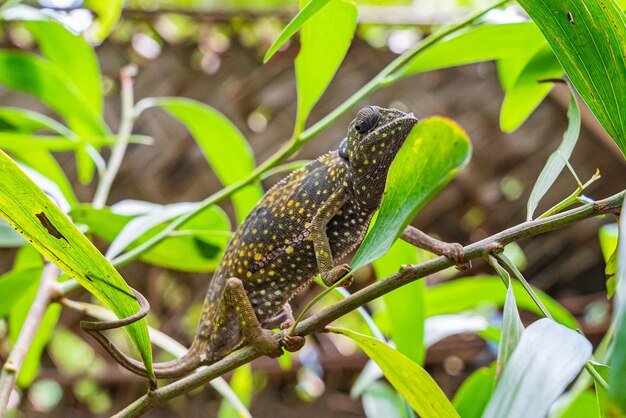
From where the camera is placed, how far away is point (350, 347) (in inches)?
69.0

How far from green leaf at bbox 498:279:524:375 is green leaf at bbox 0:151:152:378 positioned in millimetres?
336

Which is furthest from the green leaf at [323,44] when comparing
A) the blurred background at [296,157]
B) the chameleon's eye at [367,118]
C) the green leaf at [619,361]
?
the blurred background at [296,157]

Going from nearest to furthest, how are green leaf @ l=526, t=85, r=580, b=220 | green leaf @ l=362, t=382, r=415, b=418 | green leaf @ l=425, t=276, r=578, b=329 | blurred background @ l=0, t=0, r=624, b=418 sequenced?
green leaf @ l=526, t=85, r=580, b=220, green leaf @ l=362, t=382, r=415, b=418, green leaf @ l=425, t=276, r=578, b=329, blurred background @ l=0, t=0, r=624, b=418

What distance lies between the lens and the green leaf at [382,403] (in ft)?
3.16

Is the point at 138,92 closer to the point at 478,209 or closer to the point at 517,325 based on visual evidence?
the point at 478,209

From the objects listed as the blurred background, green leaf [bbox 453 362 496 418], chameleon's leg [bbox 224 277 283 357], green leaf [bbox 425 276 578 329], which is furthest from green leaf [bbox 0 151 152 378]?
the blurred background

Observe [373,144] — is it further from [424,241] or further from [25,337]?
[25,337]

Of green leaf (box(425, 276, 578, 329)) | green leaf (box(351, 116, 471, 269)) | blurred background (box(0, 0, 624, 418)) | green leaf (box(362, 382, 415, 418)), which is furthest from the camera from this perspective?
blurred background (box(0, 0, 624, 418))

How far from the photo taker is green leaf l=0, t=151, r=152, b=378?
0.54 metres

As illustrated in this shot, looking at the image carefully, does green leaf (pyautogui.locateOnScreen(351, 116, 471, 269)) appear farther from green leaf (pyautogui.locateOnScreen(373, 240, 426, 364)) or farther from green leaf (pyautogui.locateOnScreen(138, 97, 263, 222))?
green leaf (pyautogui.locateOnScreen(138, 97, 263, 222))

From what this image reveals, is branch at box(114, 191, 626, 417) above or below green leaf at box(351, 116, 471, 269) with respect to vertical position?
below

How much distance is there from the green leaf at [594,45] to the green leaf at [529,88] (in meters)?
0.31

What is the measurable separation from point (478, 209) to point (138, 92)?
0.91m

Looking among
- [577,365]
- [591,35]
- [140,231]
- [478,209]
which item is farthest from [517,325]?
[478,209]
